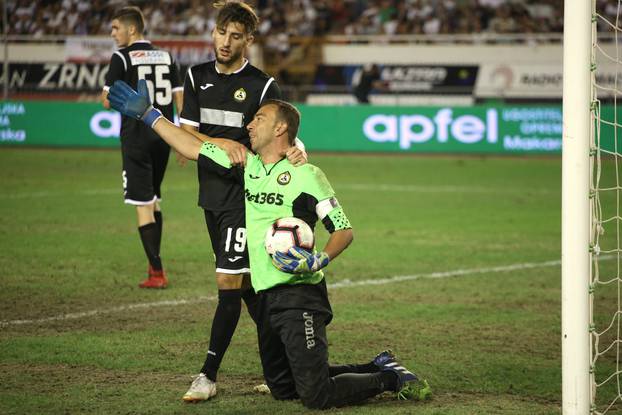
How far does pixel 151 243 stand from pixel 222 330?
3.54 metres

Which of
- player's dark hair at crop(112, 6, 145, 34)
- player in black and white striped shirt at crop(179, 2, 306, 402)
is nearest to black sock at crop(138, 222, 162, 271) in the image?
player's dark hair at crop(112, 6, 145, 34)

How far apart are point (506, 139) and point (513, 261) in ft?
40.9

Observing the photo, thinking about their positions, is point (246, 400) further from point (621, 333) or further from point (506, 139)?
point (506, 139)

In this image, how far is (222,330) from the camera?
5715 mm

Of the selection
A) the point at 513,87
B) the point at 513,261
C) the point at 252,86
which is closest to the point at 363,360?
the point at 252,86

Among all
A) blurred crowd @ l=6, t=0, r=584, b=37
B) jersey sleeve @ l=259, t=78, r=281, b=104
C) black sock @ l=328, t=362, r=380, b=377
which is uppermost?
blurred crowd @ l=6, t=0, r=584, b=37

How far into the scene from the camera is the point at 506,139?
22.8 m

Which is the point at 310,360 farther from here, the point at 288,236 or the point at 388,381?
the point at 288,236

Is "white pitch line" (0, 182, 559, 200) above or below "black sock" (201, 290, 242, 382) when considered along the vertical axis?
above

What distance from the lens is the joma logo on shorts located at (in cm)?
532

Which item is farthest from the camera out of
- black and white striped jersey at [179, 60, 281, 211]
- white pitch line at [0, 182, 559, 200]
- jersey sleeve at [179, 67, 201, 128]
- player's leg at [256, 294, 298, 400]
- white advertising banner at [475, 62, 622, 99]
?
→ white advertising banner at [475, 62, 622, 99]

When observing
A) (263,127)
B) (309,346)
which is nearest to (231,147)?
(263,127)

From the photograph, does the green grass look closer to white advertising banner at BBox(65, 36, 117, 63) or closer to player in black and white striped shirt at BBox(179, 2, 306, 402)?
player in black and white striped shirt at BBox(179, 2, 306, 402)

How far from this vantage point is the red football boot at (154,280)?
353 inches
